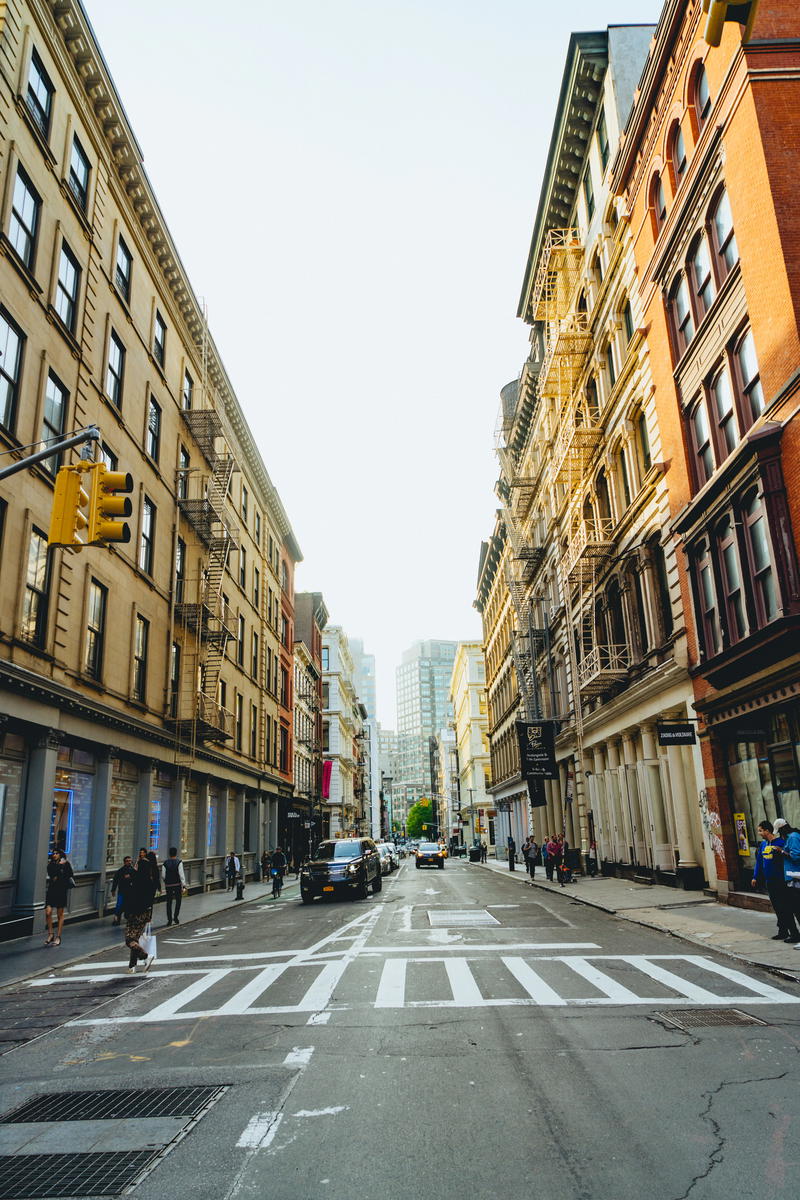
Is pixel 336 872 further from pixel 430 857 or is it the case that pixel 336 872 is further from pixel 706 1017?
pixel 430 857

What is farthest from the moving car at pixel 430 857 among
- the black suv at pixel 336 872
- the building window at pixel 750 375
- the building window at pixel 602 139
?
the building window at pixel 750 375

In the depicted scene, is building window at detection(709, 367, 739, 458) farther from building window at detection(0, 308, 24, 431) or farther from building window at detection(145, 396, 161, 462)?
building window at detection(145, 396, 161, 462)

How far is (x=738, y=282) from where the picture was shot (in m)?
17.8

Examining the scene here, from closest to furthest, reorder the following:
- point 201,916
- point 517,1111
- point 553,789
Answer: point 517,1111 < point 201,916 < point 553,789

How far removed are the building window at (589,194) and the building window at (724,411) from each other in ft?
48.4

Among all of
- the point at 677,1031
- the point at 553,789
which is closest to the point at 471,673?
the point at 553,789

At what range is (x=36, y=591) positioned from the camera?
61.5 ft

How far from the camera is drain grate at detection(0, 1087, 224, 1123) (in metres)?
6.16

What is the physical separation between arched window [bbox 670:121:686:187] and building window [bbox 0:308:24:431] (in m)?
16.8

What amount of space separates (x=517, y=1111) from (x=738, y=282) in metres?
17.1

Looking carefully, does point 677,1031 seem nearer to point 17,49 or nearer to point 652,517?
point 652,517

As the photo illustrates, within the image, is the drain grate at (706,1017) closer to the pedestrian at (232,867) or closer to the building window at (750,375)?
the building window at (750,375)

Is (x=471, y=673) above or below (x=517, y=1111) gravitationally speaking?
above

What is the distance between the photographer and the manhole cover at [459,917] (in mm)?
17625
